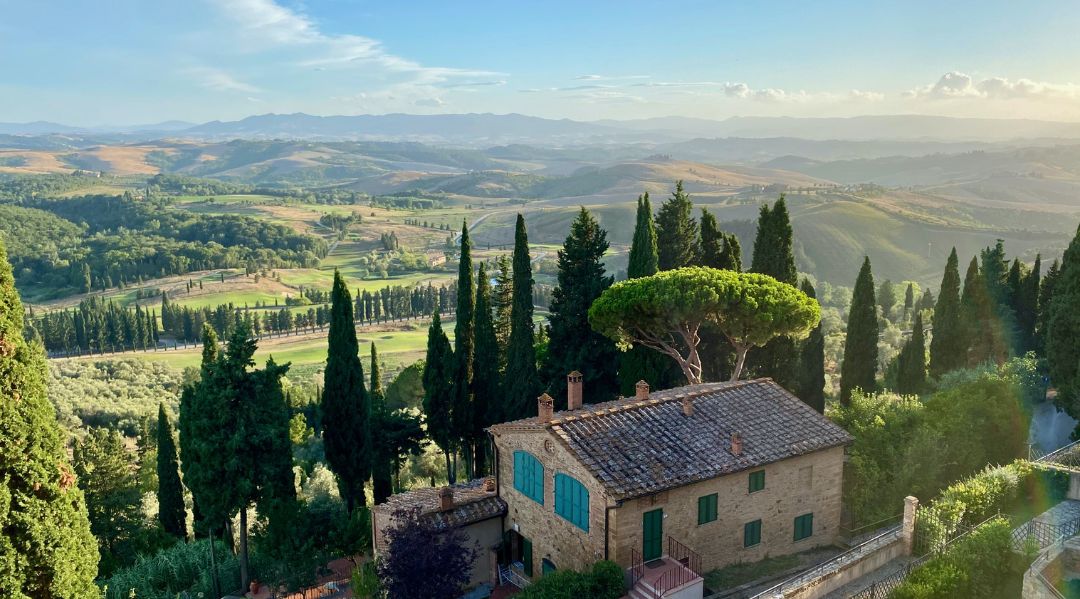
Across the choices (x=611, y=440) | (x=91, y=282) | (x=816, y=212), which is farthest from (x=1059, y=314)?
(x=91, y=282)

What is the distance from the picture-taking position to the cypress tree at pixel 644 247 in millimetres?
31031

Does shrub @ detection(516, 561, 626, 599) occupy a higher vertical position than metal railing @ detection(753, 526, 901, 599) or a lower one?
lower

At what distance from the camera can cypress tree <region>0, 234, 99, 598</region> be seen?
1272cm

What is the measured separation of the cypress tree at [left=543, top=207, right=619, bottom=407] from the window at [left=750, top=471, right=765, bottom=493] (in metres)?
11.6

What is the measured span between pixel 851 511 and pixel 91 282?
157 m

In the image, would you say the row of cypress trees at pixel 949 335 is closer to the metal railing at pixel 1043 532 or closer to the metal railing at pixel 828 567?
the metal railing at pixel 828 567

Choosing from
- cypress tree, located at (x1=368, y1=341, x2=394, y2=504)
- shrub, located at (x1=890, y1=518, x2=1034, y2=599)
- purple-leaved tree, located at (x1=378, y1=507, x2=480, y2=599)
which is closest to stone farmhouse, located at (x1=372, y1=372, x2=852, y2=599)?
purple-leaved tree, located at (x1=378, y1=507, x2=480, y2=599)

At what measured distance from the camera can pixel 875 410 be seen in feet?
82.0

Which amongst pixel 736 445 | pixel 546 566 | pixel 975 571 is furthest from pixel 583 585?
pixel 975 571

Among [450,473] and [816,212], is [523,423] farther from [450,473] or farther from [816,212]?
[816,212]

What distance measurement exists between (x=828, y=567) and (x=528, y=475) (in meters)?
7.89

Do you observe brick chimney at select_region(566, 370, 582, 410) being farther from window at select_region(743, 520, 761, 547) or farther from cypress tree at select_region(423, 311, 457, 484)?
cypress tree at select_region(423, 311, 457, 484)

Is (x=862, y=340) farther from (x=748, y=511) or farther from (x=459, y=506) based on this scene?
(x=459, y=506)

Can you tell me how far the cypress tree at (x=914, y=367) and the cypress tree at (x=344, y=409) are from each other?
87.5ft
